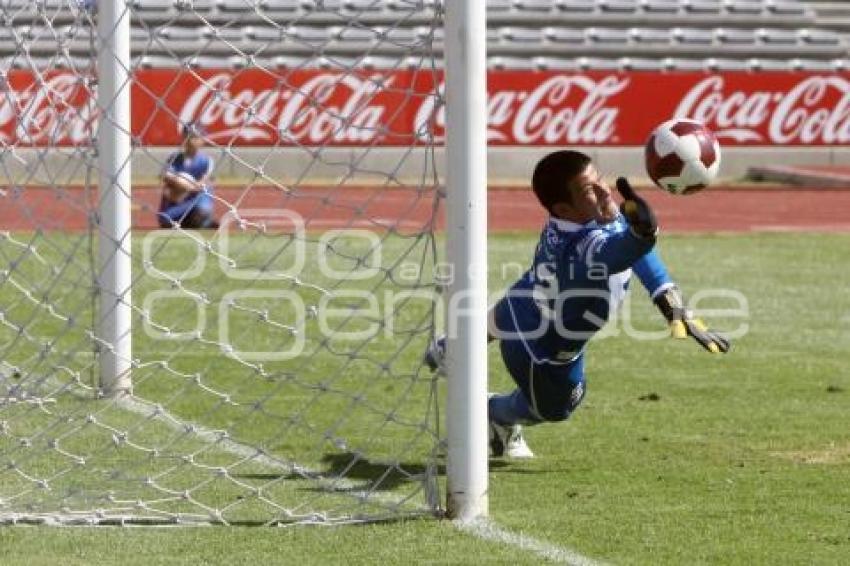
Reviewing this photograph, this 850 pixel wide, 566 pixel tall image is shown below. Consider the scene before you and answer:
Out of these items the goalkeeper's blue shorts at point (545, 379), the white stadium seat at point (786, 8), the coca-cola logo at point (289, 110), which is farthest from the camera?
the white stadium seat at point (786, 8)

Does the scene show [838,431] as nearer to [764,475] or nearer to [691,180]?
[764,475]

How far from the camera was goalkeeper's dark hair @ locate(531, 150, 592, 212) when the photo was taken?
307 inches

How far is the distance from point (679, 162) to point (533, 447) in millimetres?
2215

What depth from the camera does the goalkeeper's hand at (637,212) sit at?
648 centimetres

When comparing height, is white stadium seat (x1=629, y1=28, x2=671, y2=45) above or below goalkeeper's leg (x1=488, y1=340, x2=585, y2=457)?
below

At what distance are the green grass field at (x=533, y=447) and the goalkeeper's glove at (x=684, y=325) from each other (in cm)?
60

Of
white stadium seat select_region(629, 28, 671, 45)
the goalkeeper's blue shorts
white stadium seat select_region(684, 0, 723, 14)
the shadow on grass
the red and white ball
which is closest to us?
the red and white ball

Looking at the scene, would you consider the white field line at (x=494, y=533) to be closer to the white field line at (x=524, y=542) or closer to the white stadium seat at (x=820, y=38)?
the white field line at (x=524, y=542)

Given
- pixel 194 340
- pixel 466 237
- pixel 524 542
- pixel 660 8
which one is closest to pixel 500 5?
pixel 660 8

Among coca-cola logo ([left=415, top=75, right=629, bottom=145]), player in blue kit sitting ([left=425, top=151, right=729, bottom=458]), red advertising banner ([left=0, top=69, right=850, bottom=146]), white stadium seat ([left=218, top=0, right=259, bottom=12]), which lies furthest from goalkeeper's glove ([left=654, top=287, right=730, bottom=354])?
coca-cola logo ([left=415, top=75, right=629, bottom=145])

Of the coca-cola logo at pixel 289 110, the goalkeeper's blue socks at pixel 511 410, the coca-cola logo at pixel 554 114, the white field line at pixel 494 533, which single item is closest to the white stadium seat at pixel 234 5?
the white field line at pixel 494 533

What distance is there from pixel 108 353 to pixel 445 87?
3.63 meters

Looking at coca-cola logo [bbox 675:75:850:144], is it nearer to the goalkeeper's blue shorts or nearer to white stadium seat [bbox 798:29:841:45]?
white stadium seat [bbox 798:29:841:45]

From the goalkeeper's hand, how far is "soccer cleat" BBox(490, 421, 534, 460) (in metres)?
1.96
